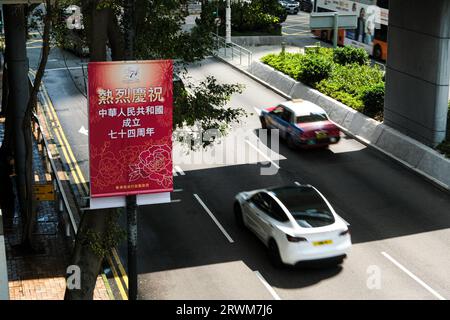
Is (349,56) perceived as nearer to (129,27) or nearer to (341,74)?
(341,74)

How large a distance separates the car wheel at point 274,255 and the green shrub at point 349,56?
60.0ft

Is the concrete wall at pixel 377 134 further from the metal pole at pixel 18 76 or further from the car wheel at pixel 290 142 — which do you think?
the metal pole at pixel 18 76

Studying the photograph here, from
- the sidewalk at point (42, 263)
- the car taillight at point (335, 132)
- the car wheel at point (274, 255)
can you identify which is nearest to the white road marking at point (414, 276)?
the car wheel at point (274, 255)

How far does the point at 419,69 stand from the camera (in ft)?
87.6

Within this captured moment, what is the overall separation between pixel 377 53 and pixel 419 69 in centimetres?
1487

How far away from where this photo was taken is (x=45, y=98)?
115 ft

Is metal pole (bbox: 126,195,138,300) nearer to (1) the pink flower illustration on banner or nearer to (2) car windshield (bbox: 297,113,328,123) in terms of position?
(1) the pink flower illustration on banner

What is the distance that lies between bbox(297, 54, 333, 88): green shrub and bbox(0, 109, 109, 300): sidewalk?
46.0 ft

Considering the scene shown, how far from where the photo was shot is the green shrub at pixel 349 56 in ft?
117

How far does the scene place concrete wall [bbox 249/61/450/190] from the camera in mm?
25156

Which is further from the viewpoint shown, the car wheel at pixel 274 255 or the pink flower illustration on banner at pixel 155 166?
the car wheel at pixel 274 255

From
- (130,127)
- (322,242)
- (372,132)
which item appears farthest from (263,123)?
(130,127)
